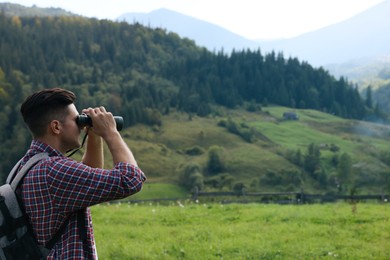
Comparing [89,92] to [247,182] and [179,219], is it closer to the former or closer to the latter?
[247,182]

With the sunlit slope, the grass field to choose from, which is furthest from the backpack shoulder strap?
the sunlit slope

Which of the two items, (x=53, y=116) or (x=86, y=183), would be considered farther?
(x=53, y=116)

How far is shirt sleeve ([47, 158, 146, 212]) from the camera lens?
3393mm

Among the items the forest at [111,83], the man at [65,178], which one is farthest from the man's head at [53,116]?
the forest at [111,83]

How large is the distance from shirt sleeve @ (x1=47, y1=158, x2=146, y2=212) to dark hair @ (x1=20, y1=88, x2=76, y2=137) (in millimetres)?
328

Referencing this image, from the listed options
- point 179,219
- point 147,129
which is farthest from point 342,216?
point 147,129

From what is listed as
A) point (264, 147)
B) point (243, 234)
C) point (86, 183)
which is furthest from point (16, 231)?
point (264, 147)

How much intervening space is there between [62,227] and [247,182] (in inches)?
4337

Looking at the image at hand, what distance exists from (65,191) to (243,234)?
10.0 meters

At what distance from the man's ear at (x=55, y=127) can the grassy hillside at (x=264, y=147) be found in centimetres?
9551

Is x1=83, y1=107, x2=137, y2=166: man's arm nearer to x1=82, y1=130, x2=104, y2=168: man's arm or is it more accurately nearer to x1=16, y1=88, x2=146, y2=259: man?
x1=16, y1=88, x2=146, y2=259: man

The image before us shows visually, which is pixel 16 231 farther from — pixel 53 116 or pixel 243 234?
pixel 243 234

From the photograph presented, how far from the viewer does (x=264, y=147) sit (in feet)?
454

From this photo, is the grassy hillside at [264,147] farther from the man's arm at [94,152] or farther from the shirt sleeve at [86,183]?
the shirt sleeve at [86,183]
